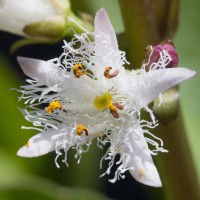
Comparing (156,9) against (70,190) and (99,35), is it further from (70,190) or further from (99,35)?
(70,190)

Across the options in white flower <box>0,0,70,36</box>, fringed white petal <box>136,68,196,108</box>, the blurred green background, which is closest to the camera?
fringed white petal <box>136,68,196,108</box>

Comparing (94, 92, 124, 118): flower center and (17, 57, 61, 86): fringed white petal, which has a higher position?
(17, 57, 61, 86): fringed white petal

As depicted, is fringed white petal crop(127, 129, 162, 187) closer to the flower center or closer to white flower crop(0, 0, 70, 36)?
the flower center

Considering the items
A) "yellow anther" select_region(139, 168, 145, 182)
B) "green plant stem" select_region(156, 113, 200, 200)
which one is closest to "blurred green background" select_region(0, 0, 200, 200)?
"green plant stem" select_region(156, 113, 200, 200)

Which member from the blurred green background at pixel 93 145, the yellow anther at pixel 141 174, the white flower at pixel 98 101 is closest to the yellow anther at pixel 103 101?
the white flower at pixel 98 101

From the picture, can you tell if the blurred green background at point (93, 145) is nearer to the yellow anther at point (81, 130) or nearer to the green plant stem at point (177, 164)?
the green plant stem at point (177, 164)

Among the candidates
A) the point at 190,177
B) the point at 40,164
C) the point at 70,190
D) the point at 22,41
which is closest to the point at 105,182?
the point at 40,164
